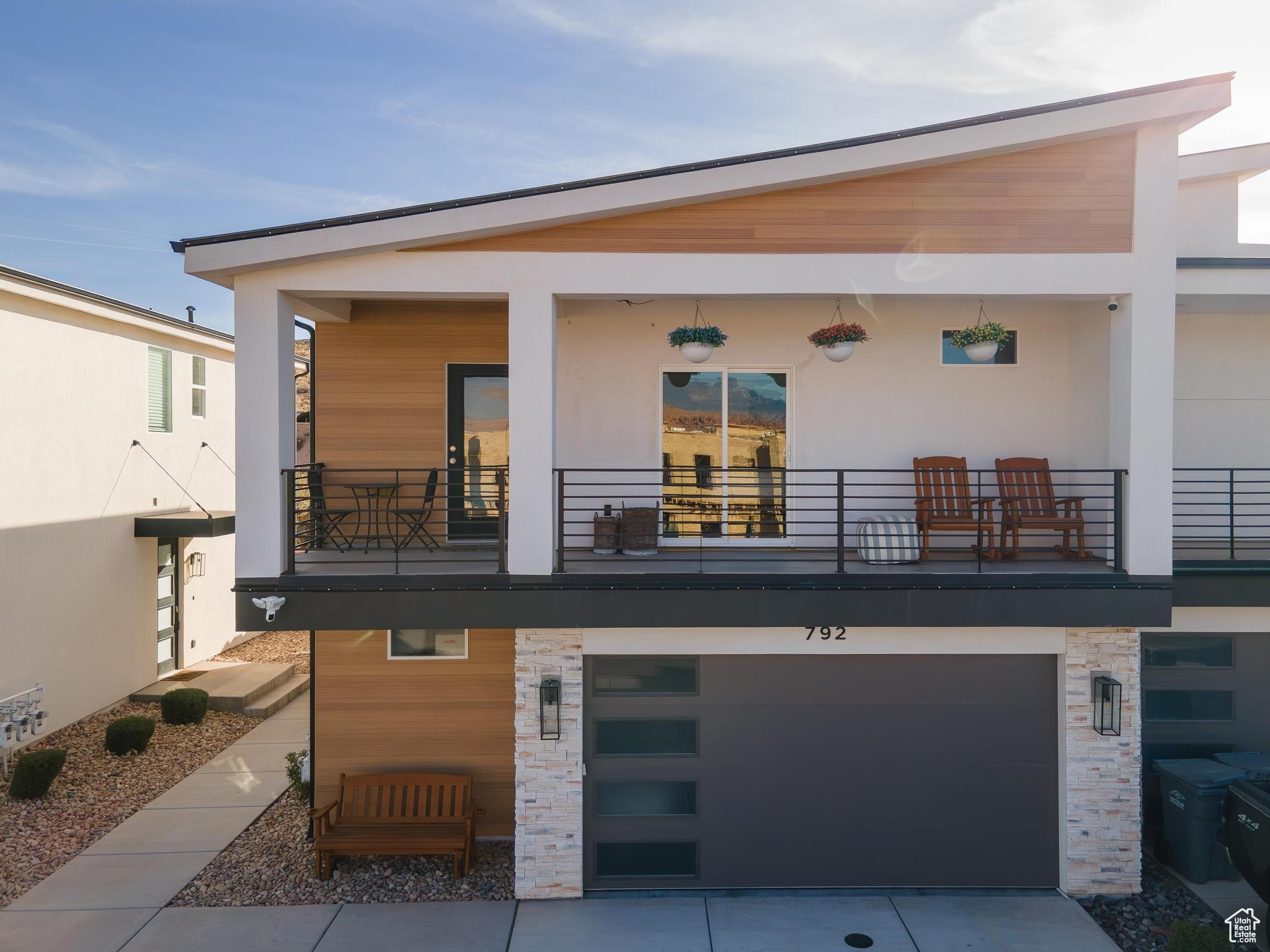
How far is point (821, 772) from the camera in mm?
7375

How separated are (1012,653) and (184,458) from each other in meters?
14.4

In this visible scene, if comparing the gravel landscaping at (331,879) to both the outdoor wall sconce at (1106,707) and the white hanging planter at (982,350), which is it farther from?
the white hanging planter at (982,350)

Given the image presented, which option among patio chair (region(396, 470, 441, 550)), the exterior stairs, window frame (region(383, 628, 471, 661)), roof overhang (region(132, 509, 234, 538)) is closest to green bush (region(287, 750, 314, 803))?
window frame (region(383, 628, 471, 661))

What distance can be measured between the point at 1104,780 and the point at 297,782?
8.39 meters

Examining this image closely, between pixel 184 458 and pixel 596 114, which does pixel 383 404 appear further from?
pixel 596 114

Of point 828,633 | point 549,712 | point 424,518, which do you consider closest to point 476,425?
point 424,518

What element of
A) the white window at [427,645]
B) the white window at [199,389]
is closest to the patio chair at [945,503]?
the white window at [427,645]

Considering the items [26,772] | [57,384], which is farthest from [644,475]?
[57,384]

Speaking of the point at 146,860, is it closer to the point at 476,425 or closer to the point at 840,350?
the point at 476,425

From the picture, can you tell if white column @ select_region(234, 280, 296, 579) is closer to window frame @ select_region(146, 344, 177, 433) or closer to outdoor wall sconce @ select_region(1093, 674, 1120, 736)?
outdoor wall sconce @ select_region(1093, 674, 1120, 736)

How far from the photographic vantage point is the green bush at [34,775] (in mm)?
9188

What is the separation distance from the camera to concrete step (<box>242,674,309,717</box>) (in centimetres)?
1270

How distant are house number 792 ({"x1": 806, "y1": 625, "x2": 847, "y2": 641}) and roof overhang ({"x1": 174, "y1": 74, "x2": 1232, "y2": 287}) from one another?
393 centimetres

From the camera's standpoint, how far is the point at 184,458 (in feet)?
49.1
